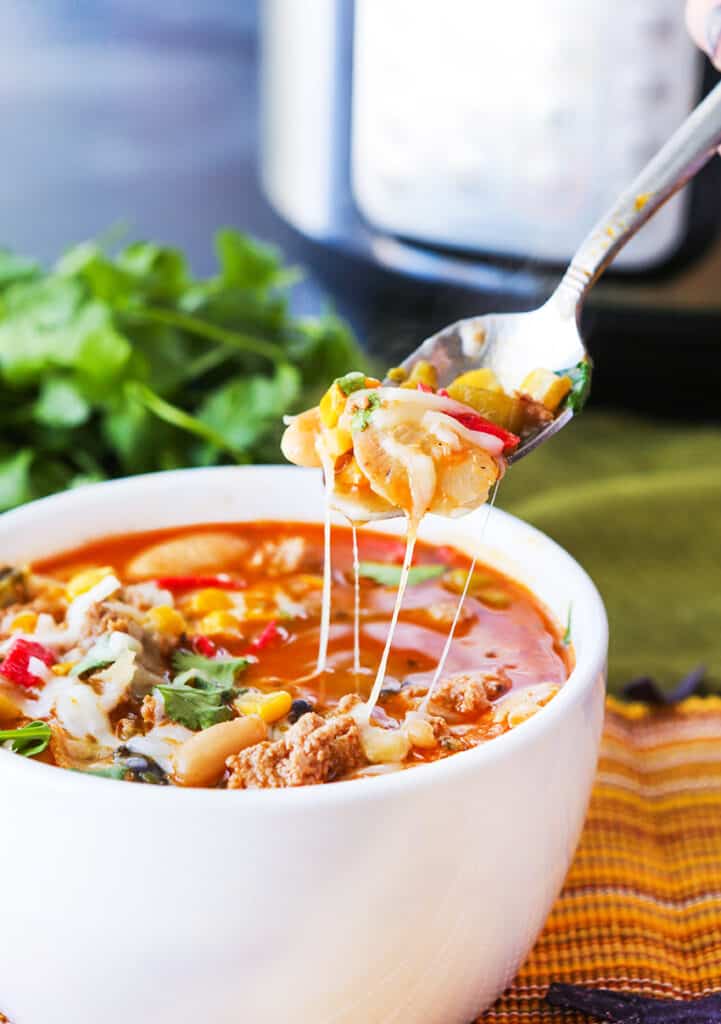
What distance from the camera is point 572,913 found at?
1.51 m

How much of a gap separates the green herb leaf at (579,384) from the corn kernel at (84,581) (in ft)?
1.84

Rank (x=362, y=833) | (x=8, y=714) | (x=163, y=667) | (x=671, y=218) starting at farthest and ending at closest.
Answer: (x=671, y=218) < (x=163, y=667) < (x=8, y=714) < (x=362, y=833)

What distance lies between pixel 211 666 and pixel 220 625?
9cm

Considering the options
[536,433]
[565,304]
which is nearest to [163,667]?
[536,433]

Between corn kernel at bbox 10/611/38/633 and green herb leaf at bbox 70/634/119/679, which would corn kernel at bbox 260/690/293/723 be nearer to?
green herb leaf at bbox 70/634/119/679

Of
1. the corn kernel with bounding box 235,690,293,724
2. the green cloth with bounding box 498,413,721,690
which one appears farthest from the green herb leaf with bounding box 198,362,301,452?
the corn kernel with bounding box 235,690,293,724

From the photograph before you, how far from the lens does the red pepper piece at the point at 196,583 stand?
1.62 m

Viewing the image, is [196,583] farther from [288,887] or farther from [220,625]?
[288,887]

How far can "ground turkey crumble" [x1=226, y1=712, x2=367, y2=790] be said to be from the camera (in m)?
1.20

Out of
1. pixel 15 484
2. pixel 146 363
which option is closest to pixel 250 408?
pixel 146 363

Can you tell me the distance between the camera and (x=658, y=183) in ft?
4.94

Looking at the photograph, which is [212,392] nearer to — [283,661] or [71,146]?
[283,661]

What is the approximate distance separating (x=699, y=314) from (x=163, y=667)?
1396 millimetres

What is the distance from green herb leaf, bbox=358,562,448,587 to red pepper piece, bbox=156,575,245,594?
15 centimetres
